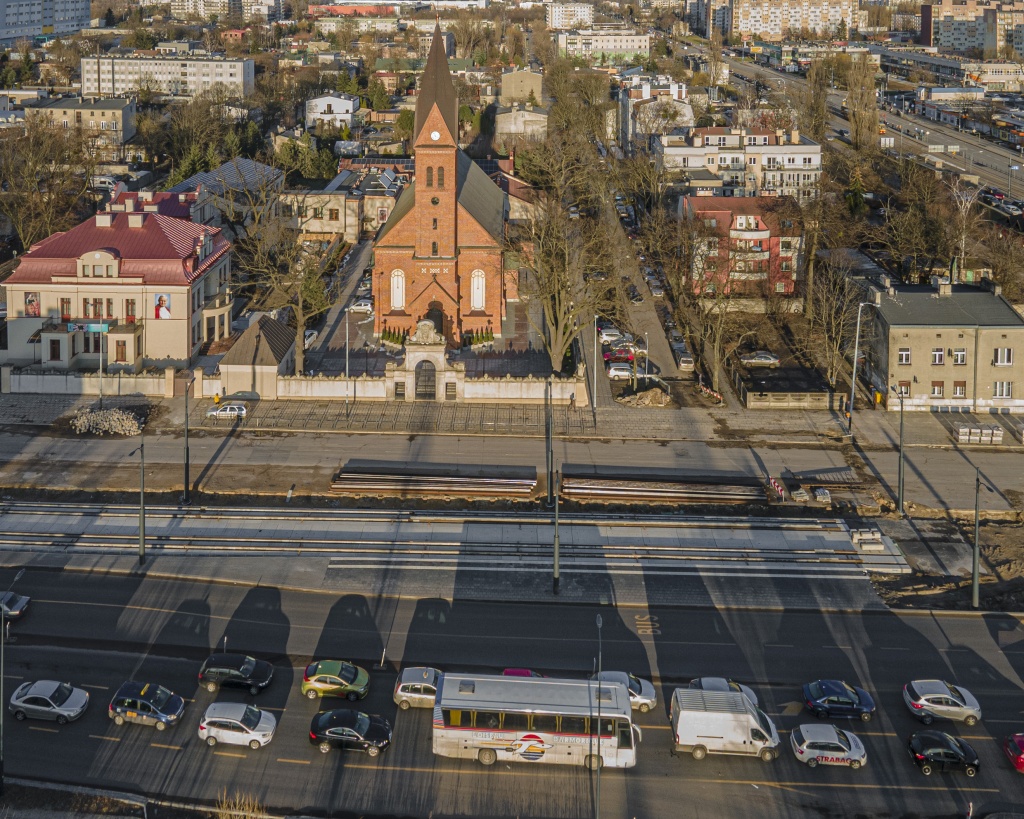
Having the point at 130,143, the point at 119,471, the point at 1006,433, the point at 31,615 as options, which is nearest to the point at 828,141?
the point at 130,143

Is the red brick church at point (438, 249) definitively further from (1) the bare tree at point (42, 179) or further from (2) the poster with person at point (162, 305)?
(1) the bare tree at point (42, 179)

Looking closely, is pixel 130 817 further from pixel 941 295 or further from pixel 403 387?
pixel 941 295

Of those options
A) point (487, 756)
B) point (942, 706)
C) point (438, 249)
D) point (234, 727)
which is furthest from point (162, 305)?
point (942, 706)

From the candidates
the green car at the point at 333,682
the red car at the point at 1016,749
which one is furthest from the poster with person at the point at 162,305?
the red car at the point at 1016,749

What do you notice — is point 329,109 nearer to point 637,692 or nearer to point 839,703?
point 637,692

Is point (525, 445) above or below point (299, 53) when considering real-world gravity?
below

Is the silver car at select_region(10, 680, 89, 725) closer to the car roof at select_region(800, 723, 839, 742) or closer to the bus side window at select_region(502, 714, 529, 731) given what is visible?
the bus side window at select_region(502, 714, 529, 731)
